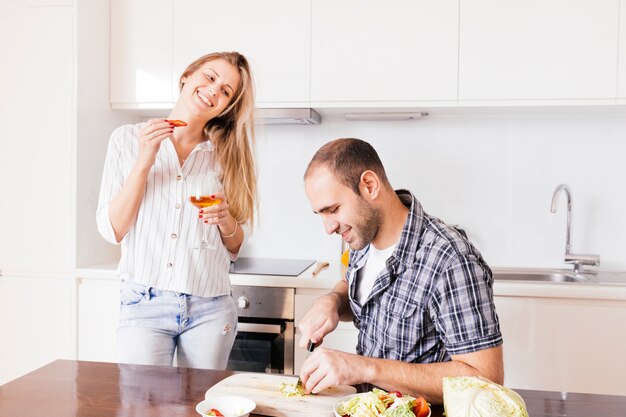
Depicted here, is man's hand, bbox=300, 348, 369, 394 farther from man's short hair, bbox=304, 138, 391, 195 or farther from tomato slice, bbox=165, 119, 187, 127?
tomato slice, bbox=165, 119, 187, 127

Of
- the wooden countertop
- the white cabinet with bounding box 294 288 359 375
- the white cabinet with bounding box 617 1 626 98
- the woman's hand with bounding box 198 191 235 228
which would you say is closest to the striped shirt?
the woman's hand with bounding box 198 191 235 228

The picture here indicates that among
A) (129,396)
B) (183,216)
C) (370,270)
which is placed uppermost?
(183,216)

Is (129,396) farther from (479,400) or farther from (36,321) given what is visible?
(36,321)

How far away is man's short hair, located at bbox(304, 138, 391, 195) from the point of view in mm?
1452

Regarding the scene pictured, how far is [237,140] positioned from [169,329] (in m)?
0.68

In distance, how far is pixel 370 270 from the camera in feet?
5.31

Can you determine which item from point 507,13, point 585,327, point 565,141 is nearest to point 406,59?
point 507,13

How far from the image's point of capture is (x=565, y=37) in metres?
2.55

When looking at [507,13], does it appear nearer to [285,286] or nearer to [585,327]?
[585,327]

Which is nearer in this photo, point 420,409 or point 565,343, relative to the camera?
point 420,409

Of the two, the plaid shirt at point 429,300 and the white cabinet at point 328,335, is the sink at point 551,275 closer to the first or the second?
the white cabinet at point 328,335

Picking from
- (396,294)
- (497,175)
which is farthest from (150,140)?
(497,175)

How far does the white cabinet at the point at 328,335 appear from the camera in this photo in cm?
251

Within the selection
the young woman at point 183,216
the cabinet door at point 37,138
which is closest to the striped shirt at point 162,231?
the young woman at point 183,216
